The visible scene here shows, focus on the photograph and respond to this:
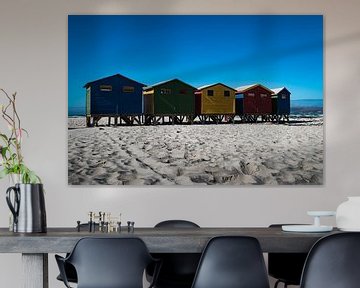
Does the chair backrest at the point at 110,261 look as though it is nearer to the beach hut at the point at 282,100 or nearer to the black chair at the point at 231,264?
the black chair at the point at 231,264

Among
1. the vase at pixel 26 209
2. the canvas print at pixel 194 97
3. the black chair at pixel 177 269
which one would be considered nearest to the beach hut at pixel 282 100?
the canvas print at pixel 194 97

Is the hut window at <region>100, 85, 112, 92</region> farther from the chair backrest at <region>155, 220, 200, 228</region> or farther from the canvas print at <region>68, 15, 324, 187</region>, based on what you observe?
the chair backrest at <region>155, 220, 200, 228</region>

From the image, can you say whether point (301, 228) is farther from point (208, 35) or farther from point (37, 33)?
point (37, 33)

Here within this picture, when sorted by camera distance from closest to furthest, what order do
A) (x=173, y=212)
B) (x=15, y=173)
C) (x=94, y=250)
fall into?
1. (x=94, y=250)
2. (x=15, y=173)
3. (x=173, y=212)

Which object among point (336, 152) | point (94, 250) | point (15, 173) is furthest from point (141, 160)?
point (94, 250)

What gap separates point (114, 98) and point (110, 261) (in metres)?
2.58

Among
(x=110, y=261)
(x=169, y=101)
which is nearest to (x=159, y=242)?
(x=110, y=261)

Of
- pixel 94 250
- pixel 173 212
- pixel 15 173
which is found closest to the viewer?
pixel 94 250

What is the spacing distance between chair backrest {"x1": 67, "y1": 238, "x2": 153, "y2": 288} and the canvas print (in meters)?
2.31

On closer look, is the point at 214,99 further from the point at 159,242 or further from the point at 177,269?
the point at 159,242

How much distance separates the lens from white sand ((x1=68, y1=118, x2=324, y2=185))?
5.96 metres

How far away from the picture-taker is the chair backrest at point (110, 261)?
363cm

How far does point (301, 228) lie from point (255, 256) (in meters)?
0.46

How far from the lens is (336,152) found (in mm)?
6016
